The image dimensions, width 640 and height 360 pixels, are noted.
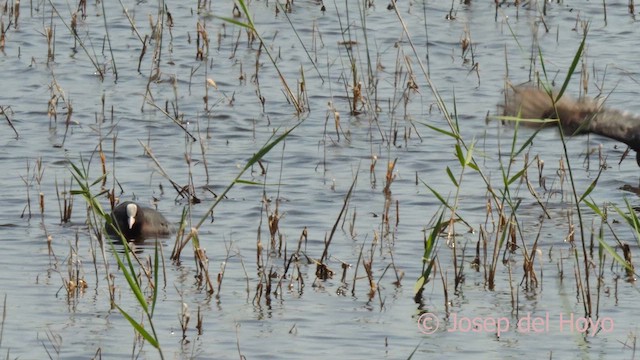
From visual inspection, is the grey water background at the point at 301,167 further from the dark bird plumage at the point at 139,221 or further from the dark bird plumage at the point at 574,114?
the dark bird plumage at the point at 574,114

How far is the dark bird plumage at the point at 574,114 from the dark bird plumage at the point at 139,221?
2.09 metres

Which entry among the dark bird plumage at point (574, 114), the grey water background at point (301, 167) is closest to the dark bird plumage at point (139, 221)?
the grey water background at point (301, 167)

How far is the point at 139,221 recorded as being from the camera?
9.16 m

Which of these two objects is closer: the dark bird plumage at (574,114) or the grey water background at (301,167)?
the grey water background at (301,167)

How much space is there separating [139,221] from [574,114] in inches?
102

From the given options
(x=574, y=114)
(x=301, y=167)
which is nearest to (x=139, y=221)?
(x=301, y=167)

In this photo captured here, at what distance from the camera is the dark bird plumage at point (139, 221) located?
903 cm

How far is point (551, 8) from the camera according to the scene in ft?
52.4

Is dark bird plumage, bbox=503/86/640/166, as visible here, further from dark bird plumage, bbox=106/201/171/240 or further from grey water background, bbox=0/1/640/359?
dark bird plumage, bbox=106/201/171/240

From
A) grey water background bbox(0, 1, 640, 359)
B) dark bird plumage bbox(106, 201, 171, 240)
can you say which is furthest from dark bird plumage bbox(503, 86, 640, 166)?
dark bird plumage bbox(106, 201, 171, 240)

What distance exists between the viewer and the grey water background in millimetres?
7051

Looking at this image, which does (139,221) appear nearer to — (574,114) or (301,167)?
(301,167)

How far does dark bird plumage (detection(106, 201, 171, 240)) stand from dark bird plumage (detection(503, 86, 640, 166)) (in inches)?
82.1

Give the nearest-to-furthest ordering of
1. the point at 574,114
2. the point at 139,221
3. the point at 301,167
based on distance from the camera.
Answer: the point at 139,221
the point at 574,114
the point at 301,167
